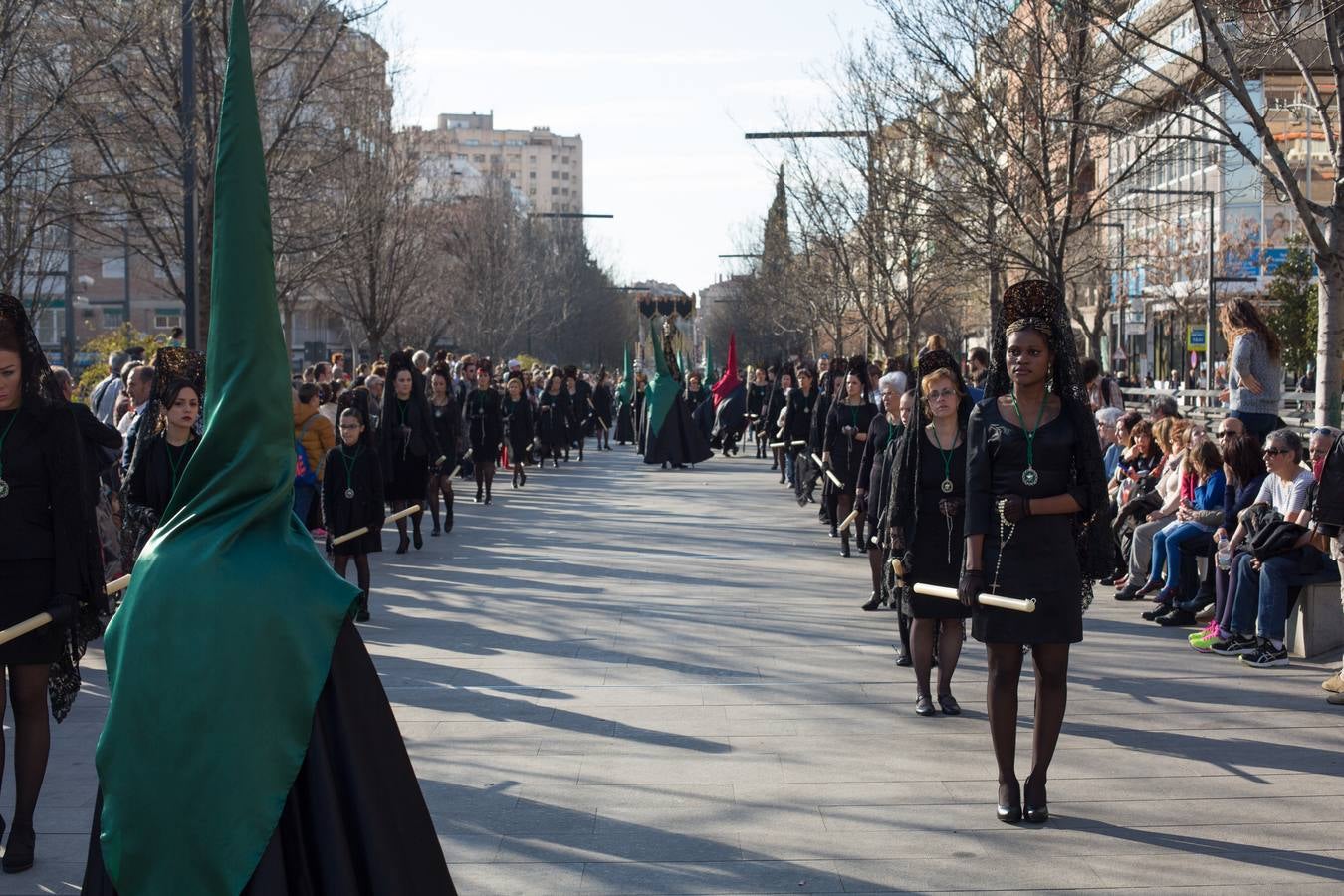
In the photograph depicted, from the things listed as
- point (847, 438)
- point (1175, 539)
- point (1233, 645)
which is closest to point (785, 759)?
point (1233, 645)

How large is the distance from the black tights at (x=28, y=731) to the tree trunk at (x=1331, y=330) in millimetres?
9724

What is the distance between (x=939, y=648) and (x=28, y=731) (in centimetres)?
475

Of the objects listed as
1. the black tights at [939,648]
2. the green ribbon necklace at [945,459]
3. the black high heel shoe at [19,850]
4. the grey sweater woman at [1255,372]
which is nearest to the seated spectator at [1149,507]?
the grey sweater woman at [1255,372]

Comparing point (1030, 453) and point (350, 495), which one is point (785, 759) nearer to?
point (1030, 453)

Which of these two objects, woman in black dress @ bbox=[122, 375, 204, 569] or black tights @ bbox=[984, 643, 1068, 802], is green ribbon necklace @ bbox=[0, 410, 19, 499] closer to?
woman in black dress @ bbox=[122, 375, 204, 569]

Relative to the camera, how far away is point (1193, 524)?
12.2 m

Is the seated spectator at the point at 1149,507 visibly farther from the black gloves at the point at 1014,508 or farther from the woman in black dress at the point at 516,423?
the woman in black dress at the point at 516,423

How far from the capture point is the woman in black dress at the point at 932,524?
8875mm

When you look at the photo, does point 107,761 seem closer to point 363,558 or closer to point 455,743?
point 455,743

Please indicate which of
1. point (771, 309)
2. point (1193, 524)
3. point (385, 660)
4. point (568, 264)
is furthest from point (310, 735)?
point (568, 264)

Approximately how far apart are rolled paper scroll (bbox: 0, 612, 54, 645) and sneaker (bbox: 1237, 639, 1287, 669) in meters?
7.37

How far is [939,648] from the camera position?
8.95m

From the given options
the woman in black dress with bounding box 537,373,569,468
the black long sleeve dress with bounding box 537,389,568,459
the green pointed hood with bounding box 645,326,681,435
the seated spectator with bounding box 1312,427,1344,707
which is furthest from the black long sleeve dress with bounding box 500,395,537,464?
the seated spectator with bounding box 1312,427,1344,707

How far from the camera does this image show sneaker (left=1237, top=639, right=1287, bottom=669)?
33.7 ft
